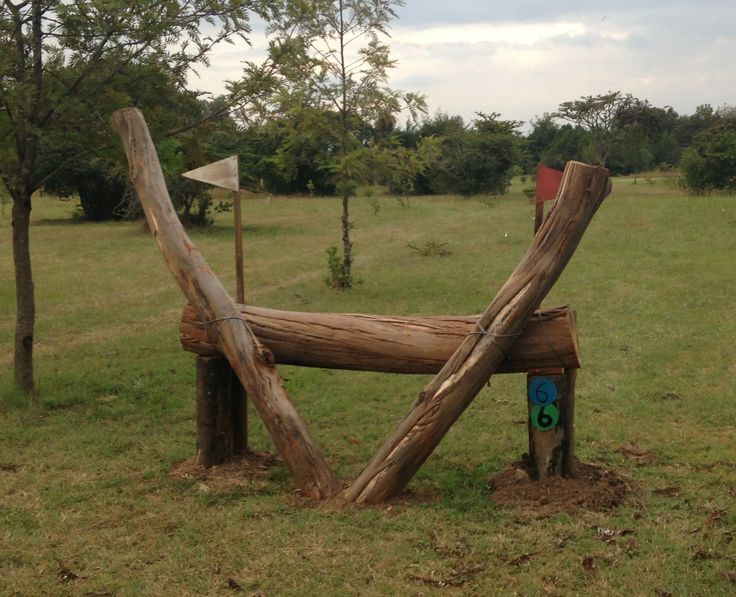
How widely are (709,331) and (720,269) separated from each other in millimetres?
5105

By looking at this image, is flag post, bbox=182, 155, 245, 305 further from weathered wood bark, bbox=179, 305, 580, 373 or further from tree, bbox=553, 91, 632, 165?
tree, bbox=553, 91, 632, 165

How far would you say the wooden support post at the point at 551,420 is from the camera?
4.86 meters

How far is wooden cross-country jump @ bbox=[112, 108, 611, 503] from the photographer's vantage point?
4668 mm

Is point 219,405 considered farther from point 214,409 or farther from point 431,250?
point 431,250

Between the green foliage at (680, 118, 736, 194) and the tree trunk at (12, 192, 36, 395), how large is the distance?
89.9ft

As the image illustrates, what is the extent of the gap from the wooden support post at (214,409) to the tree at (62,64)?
2.27 metres

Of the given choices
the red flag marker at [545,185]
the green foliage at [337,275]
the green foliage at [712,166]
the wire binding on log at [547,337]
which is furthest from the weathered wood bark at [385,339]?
the green foliage at [712,166]

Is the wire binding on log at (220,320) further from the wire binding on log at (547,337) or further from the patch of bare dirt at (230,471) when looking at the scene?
the wire binding on log at (547,337)

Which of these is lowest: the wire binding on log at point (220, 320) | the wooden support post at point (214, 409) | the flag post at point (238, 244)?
the wooden support post at point (214, 409)

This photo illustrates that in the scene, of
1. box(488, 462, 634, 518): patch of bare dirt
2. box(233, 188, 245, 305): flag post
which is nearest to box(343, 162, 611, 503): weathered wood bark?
box(488, 462, 634, 518): patch of bare dirt

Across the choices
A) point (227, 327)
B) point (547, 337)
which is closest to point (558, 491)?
point (547, 337)

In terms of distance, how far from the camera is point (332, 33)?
1298 centimetres

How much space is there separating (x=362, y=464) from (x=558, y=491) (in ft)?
4.64

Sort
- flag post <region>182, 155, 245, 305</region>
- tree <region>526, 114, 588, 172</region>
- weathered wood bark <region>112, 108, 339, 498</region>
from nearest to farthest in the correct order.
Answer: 1. weathered wood bark <region>112, 108, 339, 498</region>
2. flag post <region>182, 155, 245, 305</region>
3. tree <region>526, 114, 588, 172</region>
